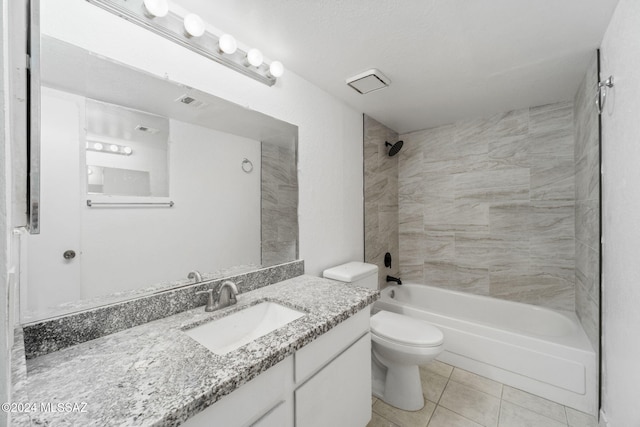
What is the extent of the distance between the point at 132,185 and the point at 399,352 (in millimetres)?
1703

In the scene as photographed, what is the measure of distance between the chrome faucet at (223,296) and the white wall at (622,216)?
166cm

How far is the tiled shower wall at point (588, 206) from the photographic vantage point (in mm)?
1527

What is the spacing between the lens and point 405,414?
5.25 ft

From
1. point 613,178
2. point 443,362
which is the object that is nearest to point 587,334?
point 443,362

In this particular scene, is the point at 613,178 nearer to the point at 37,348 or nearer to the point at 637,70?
the point at 637,70

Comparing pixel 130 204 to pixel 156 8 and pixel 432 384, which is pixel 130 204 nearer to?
pixel 156 8

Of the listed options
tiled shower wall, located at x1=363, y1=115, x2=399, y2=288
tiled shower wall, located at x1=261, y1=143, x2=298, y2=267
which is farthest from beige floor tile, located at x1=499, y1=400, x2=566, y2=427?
tiled shower wall, located at x1=261, y1=143, x2=298, y2=267

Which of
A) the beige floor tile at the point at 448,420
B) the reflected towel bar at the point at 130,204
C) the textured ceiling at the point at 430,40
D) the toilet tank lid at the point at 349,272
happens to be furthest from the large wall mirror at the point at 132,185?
the beige floor tile at the point at 448,420

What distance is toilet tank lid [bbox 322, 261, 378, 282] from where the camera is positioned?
1.80 metres

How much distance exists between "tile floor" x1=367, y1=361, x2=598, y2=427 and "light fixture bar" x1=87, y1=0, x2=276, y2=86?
2.20 meters

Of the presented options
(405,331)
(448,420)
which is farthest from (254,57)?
(448,420)

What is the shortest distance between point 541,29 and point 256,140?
164 cm

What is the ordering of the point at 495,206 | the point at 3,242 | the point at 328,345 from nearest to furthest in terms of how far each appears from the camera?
1. the point at 3,242
2. the point at 328,345
3. the point at 495,206

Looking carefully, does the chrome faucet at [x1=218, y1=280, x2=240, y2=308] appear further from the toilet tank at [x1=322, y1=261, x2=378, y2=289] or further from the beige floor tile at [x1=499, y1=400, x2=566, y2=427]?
the beige floor tile at [x1=499, y1=400, x2=566, y2=427]
